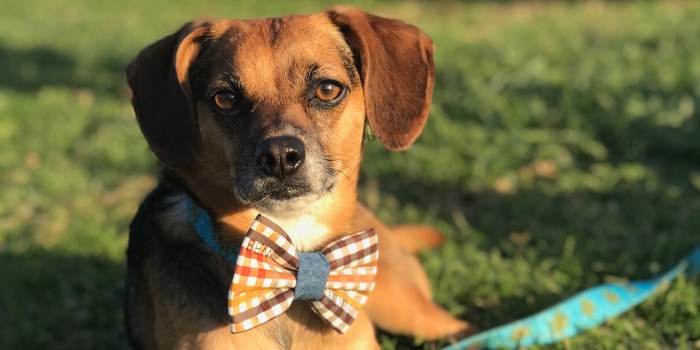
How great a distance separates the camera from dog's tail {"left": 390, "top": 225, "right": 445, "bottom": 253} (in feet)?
16.1

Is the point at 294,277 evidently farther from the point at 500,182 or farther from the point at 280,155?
the point at 500,182

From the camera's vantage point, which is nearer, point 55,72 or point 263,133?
point 263,133

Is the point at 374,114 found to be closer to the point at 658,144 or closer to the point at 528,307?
the point at 528,307

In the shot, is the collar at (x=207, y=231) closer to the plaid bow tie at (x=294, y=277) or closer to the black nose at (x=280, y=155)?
the plaid bow tie at (x=294, y=277)

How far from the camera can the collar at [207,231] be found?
313 cm

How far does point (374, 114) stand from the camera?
3.22 meters

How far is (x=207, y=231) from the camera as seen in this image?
318 centimetres

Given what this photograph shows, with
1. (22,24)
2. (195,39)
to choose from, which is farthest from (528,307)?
(22,24)

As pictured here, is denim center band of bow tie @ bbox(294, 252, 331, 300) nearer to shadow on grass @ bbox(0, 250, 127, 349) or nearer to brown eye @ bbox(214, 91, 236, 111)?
brown eye @ bbox(214, 91, 236, 111)

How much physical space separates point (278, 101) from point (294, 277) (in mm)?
699

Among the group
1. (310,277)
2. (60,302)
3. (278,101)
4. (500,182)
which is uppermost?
(278,101)

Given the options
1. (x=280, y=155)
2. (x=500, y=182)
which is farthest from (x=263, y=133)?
(x=500, y=182)

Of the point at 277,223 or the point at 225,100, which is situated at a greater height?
the point at 225,100

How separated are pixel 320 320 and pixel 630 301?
183cm
